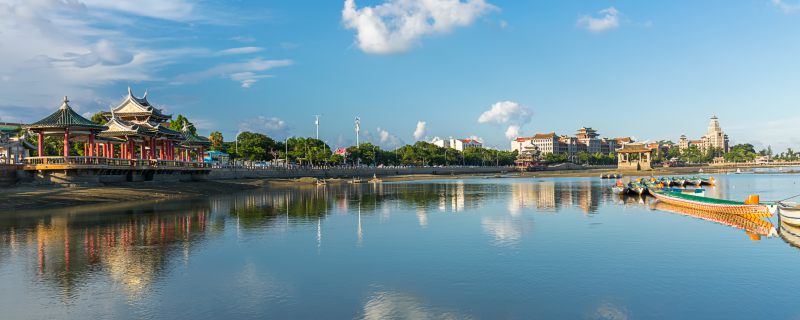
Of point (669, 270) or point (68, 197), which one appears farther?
point (68, 197)

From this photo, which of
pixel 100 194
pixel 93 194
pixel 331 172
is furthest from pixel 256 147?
pixel 93 194

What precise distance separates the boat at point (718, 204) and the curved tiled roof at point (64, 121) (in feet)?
185

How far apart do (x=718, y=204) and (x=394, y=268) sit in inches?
1170

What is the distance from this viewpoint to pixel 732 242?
2677 centimetres

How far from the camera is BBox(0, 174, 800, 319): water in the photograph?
15.1 meters

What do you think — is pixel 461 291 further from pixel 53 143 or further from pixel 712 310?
pixel 53 143

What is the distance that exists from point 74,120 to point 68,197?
30.9ft

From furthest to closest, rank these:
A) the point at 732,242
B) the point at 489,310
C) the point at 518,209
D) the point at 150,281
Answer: the point at 518,209, the point at 732,242, the point at 150,281, the point at 489,310

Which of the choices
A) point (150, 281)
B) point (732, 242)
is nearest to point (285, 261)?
point (150, 281)

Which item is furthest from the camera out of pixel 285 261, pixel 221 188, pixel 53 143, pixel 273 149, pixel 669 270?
pixel 273 149

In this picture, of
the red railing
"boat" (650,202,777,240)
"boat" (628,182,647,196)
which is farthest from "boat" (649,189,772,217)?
the red railing

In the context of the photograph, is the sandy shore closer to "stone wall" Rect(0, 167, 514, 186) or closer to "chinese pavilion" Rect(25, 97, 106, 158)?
"stone wall" Rect(0, 167, 514, 186)

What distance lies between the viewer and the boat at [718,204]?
33.8m

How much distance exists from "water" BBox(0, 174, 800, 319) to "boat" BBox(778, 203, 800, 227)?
1.67 meters
